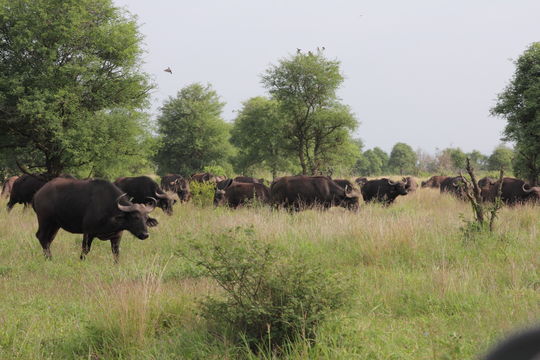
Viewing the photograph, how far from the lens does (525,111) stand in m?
26.3

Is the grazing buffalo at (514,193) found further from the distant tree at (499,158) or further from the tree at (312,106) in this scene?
the distant tree at (499,158)

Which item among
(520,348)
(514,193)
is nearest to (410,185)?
(514,193)

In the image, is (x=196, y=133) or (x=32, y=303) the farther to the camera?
(x=196, y=133)

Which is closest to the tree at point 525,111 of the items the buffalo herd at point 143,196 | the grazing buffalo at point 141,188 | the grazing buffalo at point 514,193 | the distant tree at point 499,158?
the buffalo herd at point 143,196

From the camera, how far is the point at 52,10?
62.8ft

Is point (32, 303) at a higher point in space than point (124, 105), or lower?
lower

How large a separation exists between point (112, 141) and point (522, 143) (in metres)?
22.5

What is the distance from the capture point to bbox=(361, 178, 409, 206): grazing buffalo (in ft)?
66.7

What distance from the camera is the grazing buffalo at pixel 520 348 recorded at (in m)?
1.13

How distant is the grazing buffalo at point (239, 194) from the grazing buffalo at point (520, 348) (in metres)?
17.2

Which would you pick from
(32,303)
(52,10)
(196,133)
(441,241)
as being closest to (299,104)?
(196,133)

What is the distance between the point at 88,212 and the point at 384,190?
566 inches

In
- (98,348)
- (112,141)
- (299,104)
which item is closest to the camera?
(98,348)

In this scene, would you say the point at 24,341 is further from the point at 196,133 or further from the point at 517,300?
the point at 196,133
